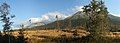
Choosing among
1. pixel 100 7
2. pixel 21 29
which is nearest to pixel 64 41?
pixel 21 29

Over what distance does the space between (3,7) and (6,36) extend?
6.49 m

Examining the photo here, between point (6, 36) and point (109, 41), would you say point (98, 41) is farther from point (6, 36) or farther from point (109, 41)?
point (6, 36)

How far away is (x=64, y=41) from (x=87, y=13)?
1372 cm

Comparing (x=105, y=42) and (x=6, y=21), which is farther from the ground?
(x=6, y=21)

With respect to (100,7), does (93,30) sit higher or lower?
lower

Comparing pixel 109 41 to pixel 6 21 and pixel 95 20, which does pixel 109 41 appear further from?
pixel 6 21

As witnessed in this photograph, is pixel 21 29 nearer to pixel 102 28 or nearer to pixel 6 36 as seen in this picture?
pixel 6 36

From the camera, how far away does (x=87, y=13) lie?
2514 inches

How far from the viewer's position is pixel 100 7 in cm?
6369

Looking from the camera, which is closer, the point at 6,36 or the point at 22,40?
the point at 22,40

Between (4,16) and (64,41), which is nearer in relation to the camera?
(4,16)

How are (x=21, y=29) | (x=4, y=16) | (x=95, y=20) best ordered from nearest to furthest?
(x=95, y=20), (x=4, y=16), (x=21, y=29)

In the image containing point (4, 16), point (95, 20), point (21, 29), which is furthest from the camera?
point (21, 29)

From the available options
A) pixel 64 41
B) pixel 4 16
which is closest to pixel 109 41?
pixel 64 41
